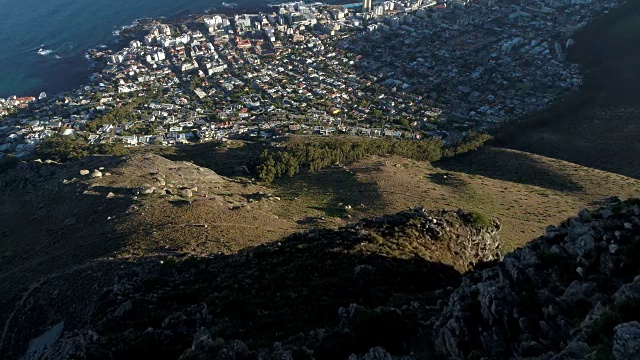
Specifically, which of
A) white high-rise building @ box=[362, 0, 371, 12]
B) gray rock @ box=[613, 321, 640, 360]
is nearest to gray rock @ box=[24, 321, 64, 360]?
gray rock @ box=[613, 321, 640, 360]

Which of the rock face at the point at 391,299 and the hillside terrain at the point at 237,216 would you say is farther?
the hillside terrain at the point at 237,216

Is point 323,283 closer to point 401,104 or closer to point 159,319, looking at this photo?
point 159,319

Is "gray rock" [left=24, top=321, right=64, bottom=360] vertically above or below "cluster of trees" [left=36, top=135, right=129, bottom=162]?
above

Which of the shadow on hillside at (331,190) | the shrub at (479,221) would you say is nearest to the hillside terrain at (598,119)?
the shadow on hillside at (331,190)

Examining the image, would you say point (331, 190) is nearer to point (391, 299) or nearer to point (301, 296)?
point (301, 296)

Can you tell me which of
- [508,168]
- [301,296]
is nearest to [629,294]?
[301,296]

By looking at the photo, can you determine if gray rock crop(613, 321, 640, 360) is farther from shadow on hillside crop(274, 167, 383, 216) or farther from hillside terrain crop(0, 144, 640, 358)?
shadow on hillside crop(274, 167, 383, 216)

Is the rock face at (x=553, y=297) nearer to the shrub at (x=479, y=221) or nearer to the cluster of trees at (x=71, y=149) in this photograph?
the shrub at (x=479, y=221)
